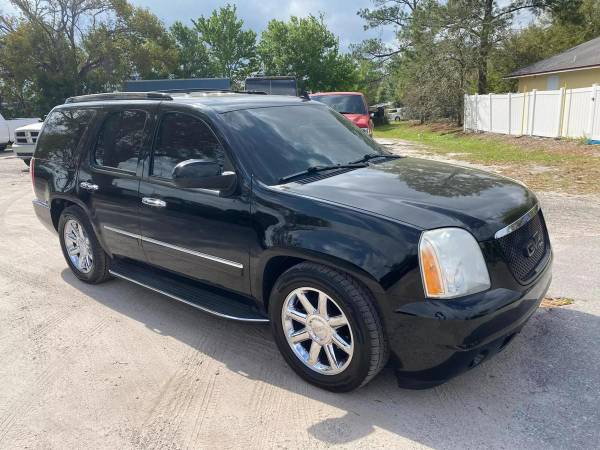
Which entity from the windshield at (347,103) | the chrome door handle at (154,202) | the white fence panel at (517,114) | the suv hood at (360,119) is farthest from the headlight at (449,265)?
the white fence panel at (517,114)

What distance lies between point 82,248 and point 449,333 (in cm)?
394

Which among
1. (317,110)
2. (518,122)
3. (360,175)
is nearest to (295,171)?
(360,175)

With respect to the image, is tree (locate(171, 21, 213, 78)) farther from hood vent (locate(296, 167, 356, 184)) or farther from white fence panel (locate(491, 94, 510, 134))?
hood vent (locate(296, 167, 356, 184))

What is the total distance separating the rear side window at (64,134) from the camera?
16.1 feet

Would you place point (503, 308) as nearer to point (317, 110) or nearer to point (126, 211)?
point (317, 110)

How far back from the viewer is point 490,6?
93.7 ft

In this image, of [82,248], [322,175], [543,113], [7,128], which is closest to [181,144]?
[322,175]

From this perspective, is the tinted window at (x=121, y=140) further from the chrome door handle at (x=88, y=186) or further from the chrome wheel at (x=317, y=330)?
the chrome wheel at (x=317, y=330)

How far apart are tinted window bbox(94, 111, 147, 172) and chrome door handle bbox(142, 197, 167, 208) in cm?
35

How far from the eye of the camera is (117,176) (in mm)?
4352

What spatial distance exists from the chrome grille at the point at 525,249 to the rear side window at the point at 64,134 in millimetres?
3923

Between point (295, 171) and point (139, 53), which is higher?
point (139, 53)

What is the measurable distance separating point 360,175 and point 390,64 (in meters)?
41.5

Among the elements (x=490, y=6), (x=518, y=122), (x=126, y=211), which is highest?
(x=490, y=6)
